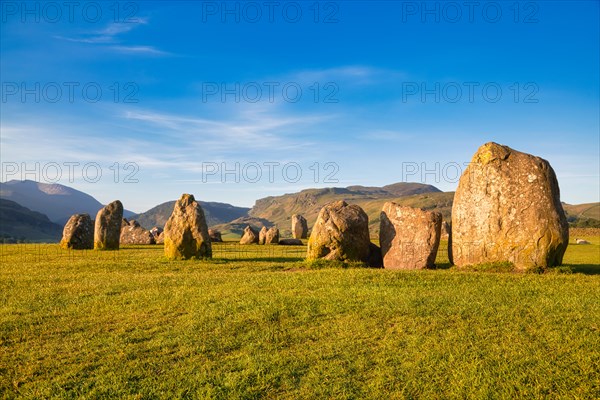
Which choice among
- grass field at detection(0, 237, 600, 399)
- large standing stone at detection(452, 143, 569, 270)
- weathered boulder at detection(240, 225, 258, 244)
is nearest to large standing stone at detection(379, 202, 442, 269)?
large standing stone at detection(452, 143, 569, 270)

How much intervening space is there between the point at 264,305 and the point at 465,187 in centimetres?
1122

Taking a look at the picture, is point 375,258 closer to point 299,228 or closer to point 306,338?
point 306,338

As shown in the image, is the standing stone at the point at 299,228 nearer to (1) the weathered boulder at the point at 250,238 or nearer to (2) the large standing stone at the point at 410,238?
(1) the weathered boulder at the point at 250,238

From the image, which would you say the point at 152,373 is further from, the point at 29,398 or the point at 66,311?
the point at 66,311

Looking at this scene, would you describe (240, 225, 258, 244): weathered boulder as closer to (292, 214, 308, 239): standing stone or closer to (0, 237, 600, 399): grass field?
(292, 214, 308, 239): standing stone

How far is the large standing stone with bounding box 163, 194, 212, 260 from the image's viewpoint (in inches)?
895

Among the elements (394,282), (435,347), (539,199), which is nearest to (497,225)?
(539,199)

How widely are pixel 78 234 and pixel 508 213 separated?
26.7 meters

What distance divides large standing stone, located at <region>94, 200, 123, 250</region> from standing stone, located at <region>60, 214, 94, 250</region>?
724 millimetres

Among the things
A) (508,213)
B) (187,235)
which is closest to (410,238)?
(508,213)

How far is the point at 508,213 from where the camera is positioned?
17.3 m

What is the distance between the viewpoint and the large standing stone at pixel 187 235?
74.6ft

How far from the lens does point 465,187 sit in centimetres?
1869

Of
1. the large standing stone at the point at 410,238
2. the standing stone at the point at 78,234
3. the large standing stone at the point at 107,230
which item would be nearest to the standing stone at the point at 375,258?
the large standing stone at the point at 410,238
